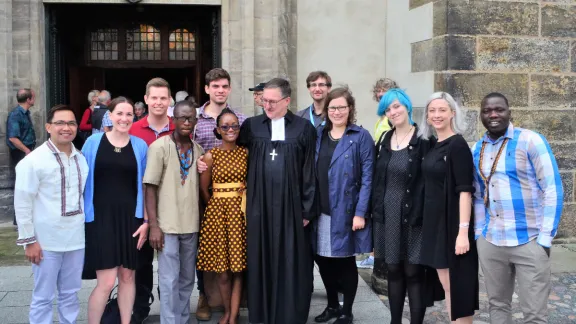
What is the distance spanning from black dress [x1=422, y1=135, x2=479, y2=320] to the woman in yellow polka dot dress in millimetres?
1284

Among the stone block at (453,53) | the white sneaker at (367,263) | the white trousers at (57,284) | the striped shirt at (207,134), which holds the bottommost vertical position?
the white sneaker at (367,263)

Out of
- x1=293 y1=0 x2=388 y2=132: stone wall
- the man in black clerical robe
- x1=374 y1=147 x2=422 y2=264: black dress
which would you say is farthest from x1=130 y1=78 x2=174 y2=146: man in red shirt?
x1=293 y1=0 x2=388 y2=132: stone wall

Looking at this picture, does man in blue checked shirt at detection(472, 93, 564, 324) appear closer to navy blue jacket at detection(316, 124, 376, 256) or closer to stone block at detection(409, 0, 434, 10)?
navy blue jacket at detection(316, 124, 376, 256)

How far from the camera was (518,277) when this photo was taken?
3729 mm

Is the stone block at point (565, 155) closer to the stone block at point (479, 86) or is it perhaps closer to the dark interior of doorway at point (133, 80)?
the stone block at point (479, 86)

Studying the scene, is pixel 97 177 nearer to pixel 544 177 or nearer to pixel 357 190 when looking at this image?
pixel 357 190

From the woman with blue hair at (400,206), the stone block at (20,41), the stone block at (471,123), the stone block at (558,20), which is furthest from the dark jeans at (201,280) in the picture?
the stone block at (20,41)

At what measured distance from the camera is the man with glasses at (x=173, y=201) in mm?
4141

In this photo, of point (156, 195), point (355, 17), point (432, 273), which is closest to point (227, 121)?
point (156, 195)

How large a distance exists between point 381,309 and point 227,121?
1.98 m

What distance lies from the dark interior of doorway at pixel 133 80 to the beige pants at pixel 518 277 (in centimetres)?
1108

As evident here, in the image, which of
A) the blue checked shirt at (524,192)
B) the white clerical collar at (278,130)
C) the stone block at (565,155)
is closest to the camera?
the blue checked shirt at (524,192)

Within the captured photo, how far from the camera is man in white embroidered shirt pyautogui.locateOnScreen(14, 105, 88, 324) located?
3.67 m

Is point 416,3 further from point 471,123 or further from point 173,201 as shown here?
point 173,201
